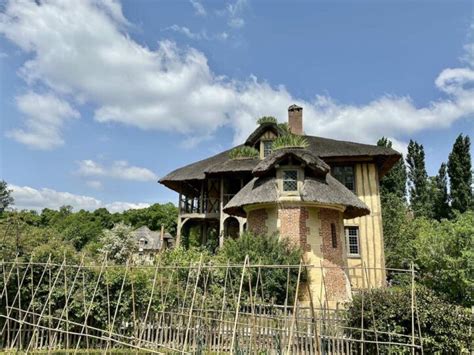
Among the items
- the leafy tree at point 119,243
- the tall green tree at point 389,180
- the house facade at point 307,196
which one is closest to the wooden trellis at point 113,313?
the house facade at point 307,196

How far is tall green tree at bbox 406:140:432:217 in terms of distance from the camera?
33812 millimetres

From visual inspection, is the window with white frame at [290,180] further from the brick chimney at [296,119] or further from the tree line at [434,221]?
the brick chimney at [296,119]

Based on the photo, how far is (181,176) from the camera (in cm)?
2252

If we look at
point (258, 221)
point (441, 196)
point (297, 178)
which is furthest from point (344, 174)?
point (441, 196)

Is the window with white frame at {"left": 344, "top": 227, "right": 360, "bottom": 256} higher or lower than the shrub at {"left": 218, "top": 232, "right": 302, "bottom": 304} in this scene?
higher

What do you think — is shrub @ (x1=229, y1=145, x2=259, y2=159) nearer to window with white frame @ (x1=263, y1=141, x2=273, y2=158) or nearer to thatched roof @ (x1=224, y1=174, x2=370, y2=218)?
window with white frame @ (x1=263, y1=141, x2=273, y2=158)

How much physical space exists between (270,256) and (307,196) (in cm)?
288

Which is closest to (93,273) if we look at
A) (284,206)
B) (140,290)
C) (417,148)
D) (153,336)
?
(140,290)

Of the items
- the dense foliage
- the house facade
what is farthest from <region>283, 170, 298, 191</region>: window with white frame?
the dense foliage

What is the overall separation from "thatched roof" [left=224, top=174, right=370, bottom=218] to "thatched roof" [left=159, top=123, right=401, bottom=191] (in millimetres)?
3181

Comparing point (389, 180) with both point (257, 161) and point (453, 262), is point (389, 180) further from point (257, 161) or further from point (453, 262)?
point (453, 262)

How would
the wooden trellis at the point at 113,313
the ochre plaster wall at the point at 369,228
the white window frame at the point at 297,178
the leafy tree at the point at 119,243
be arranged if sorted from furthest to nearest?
the leafy tree at the point at 119,243
the ochre plaster wall at the point at 369,228
the white window frame at the point at 297,178
the wooden trellis at the point at 113,313

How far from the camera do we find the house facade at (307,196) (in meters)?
14.6

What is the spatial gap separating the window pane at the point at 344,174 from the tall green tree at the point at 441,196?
15.3 metres
